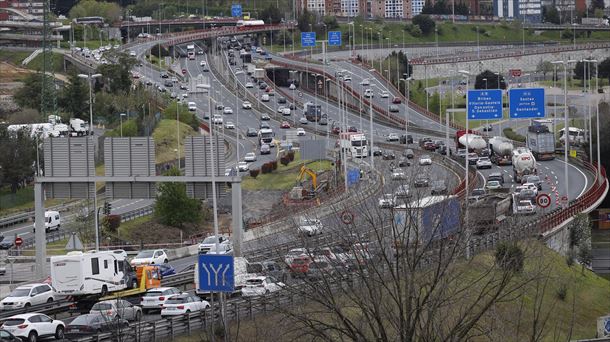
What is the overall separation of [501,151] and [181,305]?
→ 54.5 metres

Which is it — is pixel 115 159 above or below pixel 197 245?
above

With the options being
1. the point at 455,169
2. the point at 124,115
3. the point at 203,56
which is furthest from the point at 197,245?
the point at 203,56

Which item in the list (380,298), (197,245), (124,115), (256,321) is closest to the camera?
(380,298)

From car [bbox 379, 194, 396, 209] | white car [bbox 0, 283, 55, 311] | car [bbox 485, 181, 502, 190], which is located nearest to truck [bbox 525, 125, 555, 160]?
car [bbox 485, 181, 502, 190]

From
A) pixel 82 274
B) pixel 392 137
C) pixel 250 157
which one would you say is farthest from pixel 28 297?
pixel 392 137

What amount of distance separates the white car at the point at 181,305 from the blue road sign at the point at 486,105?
35422mm

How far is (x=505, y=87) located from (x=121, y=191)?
11064cm

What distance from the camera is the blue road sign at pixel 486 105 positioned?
247 feet

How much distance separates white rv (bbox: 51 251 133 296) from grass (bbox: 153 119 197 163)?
2026 inches

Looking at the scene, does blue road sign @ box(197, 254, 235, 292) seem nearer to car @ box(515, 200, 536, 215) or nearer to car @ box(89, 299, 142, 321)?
car @ box(89, 299, 142, 321)

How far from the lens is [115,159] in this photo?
54.1m

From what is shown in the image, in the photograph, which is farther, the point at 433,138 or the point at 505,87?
the point at 505,87

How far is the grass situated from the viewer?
9851cm

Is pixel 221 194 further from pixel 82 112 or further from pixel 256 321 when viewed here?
pixel 82 112
